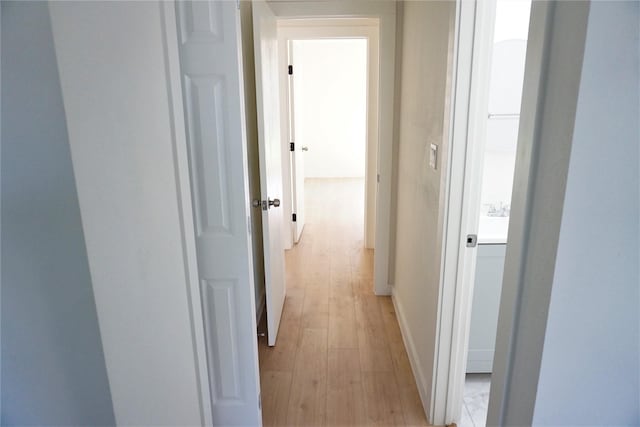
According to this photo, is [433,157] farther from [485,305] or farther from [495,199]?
[485,305]

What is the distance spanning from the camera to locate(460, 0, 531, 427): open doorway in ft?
6.73

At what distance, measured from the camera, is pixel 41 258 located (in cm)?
93

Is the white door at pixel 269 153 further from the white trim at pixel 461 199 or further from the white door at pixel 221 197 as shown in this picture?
the white trim at pixel 461 199

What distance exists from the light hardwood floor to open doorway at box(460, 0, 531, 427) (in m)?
0.33

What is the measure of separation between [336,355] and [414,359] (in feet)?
1.51

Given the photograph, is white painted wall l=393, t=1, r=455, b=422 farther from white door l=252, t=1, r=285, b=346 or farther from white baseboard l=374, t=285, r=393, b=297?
white door l=252, t=1, r=285, b=346

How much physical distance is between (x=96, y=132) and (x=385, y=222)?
244 cm

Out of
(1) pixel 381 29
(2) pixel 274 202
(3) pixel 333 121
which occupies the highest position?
(1) pixel 381 29

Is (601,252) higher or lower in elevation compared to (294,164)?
higher

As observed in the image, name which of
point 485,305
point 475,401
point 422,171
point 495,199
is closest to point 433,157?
point 422,171

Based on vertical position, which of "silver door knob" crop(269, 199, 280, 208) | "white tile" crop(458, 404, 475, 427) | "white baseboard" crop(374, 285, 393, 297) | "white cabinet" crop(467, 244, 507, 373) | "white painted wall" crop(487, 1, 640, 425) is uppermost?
"white painted wall" crop(487, 1, 640, 425)

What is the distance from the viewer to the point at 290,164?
3988 millimetres

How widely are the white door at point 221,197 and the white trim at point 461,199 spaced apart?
811 mm

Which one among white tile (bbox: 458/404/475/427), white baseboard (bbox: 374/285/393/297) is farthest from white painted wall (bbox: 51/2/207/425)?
white baseboard (bbox: 374/285/393/297)
